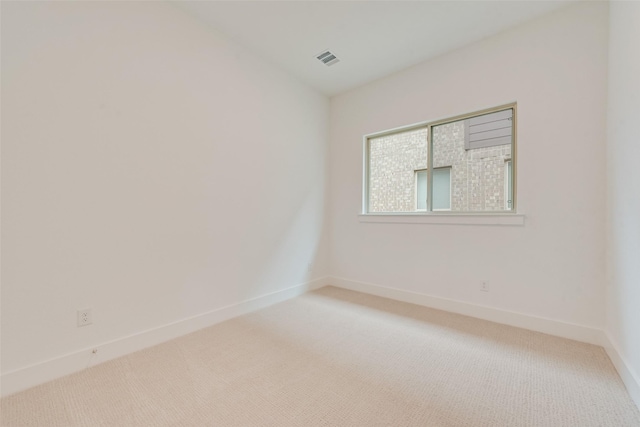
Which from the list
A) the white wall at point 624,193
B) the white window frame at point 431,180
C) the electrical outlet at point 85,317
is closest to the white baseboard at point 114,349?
the electrical outlet at point 85,317

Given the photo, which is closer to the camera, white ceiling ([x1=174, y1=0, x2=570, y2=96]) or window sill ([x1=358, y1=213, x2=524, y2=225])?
white ceiling ([x1=174, y1=0, x2=570, y2=96])

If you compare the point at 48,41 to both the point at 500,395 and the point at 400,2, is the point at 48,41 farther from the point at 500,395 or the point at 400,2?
the point at 500,395

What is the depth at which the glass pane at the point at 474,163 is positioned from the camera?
251 cm

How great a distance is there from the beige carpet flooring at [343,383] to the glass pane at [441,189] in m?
1.27

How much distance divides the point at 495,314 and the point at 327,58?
3.15 m

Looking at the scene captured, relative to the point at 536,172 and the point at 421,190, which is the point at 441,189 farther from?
the point at 536,172

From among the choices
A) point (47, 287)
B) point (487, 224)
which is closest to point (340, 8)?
point (487, 224)

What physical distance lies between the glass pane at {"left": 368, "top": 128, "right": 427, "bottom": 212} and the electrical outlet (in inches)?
117

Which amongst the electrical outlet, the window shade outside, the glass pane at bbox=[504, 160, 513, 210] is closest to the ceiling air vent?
the window shade outside

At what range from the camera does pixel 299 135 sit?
10.8ft

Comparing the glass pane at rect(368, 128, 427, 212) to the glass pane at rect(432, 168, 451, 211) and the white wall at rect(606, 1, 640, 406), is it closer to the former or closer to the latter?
the glass pane at rect(432, 168, 451, 211)

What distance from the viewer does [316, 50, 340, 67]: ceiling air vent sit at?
9.06 ft

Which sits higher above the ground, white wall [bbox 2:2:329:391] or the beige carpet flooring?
white wall [bbox 2:2:329:391]

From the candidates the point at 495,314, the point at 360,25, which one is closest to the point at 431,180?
the point at 495,314
